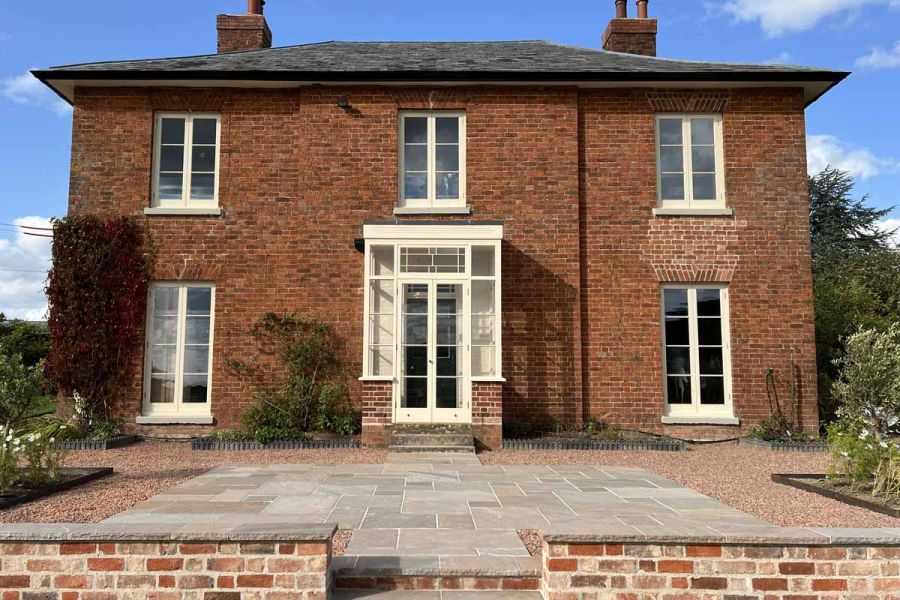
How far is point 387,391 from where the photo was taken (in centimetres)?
1006

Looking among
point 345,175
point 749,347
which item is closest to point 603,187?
point 749,347

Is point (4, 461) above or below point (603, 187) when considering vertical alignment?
below

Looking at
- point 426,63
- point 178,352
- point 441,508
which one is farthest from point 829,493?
point 178,352

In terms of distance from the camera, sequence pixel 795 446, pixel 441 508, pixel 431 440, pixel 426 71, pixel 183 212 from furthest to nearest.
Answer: pixel 183 212
pixel 426 71
pixel 795 446
pixel 431 440
pixel 441 508

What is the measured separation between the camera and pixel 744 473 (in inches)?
321

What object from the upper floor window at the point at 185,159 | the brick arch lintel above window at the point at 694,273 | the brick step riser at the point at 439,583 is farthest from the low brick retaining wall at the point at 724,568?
the upper floor window at the point at 185,159

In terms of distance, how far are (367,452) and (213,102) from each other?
704 centimetres

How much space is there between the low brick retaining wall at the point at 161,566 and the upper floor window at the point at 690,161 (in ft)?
32.5

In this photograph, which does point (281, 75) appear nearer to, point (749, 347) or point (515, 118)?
point (515, 118)

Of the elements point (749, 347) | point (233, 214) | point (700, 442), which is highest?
point (233, 214)

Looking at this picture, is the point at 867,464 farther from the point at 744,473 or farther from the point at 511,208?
the point at 511,208

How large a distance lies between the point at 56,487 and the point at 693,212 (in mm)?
10388

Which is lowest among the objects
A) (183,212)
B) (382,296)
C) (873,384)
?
(873,384)

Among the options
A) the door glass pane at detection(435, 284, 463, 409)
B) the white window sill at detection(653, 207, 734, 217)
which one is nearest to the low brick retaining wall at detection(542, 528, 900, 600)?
the door glass pane at detection(435, 284, 463, 409)
